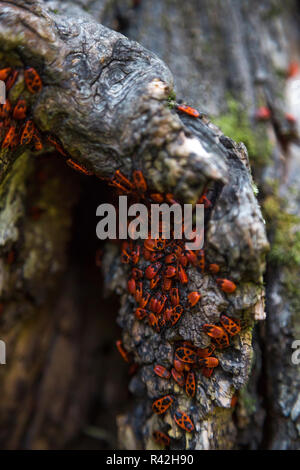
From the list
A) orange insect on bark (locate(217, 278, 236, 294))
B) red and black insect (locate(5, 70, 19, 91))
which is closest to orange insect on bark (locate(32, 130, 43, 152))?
red and black insect (locate(5, 70, 19, 91))

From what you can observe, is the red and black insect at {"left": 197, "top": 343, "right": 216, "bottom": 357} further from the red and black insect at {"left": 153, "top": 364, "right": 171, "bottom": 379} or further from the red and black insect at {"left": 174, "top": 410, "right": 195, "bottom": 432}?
the red and black insect at {"left": 174, "top": 410, "right": 195, "bottom": 432}

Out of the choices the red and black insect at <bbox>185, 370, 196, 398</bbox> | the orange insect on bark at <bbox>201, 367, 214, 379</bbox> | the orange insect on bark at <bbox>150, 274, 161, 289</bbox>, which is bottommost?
the red and black insect at <bbox>185, 370, 196, 398</bbox>

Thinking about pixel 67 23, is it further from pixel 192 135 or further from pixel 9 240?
pixel 9 240

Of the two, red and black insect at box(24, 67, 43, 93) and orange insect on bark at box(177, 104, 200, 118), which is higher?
red and black insect at box(24, 67, 43, 93)

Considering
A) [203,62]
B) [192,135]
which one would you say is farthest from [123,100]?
[203,62]

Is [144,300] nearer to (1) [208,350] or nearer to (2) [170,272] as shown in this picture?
(2) [170,272]

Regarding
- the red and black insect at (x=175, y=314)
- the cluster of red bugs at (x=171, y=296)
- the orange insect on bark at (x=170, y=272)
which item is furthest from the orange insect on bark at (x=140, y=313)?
the orange insect on bark at (x=170, y=272)
